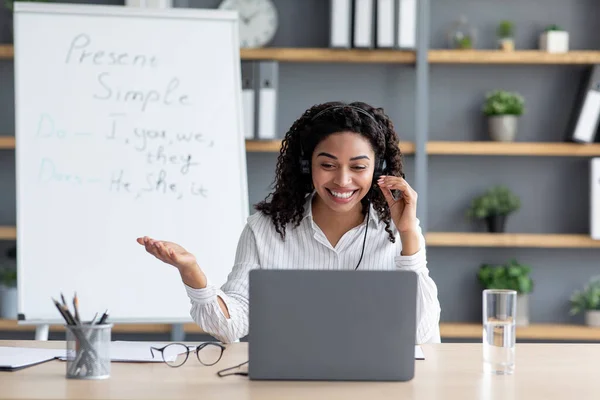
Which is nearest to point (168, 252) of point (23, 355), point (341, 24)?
point (23, 355)

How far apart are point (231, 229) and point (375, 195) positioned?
3.03ft

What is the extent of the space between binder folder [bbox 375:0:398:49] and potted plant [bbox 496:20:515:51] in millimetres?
486

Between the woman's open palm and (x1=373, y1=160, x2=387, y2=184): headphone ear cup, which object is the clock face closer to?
(x1=373, y1=160, x2=387, y2=184): headphone ear cup

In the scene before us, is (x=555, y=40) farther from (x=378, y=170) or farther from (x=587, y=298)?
(x=378, y=170)

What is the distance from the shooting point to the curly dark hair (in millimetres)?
1881

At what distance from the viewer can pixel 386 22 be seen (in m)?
3.16

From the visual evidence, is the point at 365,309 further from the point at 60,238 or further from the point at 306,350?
the point at 60,238

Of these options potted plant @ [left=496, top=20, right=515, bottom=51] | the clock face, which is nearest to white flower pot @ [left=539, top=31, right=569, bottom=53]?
potted plant @ [left=496, top=20, right=515, bottom=51]

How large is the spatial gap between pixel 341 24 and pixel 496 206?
99 cm

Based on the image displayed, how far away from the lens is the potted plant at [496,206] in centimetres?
334

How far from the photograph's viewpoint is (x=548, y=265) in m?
3.47

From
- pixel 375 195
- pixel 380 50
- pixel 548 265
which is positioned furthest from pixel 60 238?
pixel 548 265

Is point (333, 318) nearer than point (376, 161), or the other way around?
point (333, 318)

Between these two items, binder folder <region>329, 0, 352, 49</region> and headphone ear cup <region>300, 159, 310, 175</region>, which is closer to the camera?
headphone ear cup <region>300, 159, 310, 175</region>
